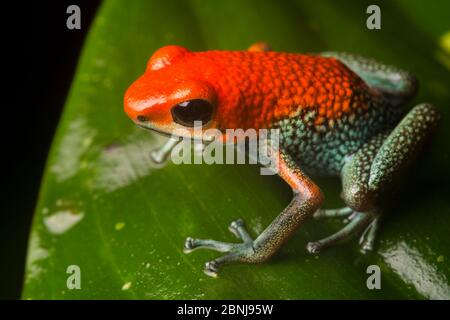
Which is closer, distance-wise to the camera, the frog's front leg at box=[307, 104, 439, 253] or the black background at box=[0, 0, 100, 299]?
the frog's front leg at box=[307, 104, 439, 253]

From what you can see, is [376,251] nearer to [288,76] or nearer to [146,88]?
[288,76]

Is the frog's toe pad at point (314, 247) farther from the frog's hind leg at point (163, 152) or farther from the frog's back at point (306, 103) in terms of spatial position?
the frog's hind leg at point (163, 152)

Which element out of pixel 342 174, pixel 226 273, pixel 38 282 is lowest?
pixel 38 282

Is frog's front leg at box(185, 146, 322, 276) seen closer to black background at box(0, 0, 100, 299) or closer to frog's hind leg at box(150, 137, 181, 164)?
frog's hind leg at box(150, 137, 181, 164)

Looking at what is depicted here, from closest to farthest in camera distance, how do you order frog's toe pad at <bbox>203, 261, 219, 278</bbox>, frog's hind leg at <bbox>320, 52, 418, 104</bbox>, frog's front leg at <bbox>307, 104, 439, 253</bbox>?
frog's toe pad at <bbox>203, 261, 219, 278</bbox>
frog's front leg at <bbox>307, 104, 439, 253</bbox>
frog's hind leg at <bbox>320, 52, 418, 104</bbox>

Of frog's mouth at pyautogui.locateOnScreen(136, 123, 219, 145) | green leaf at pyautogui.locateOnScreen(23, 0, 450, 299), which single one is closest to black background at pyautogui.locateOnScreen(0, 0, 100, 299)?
green leaf at pyautogui.locateOnScreen(23, 0, 450, 299)

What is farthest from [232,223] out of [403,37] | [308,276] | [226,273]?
[403,37]

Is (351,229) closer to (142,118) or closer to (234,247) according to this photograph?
(234,247)

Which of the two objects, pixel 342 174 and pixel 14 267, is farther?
pixel 14 267

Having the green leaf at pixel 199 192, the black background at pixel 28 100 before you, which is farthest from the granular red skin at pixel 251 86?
the black background at pixel 28 100
